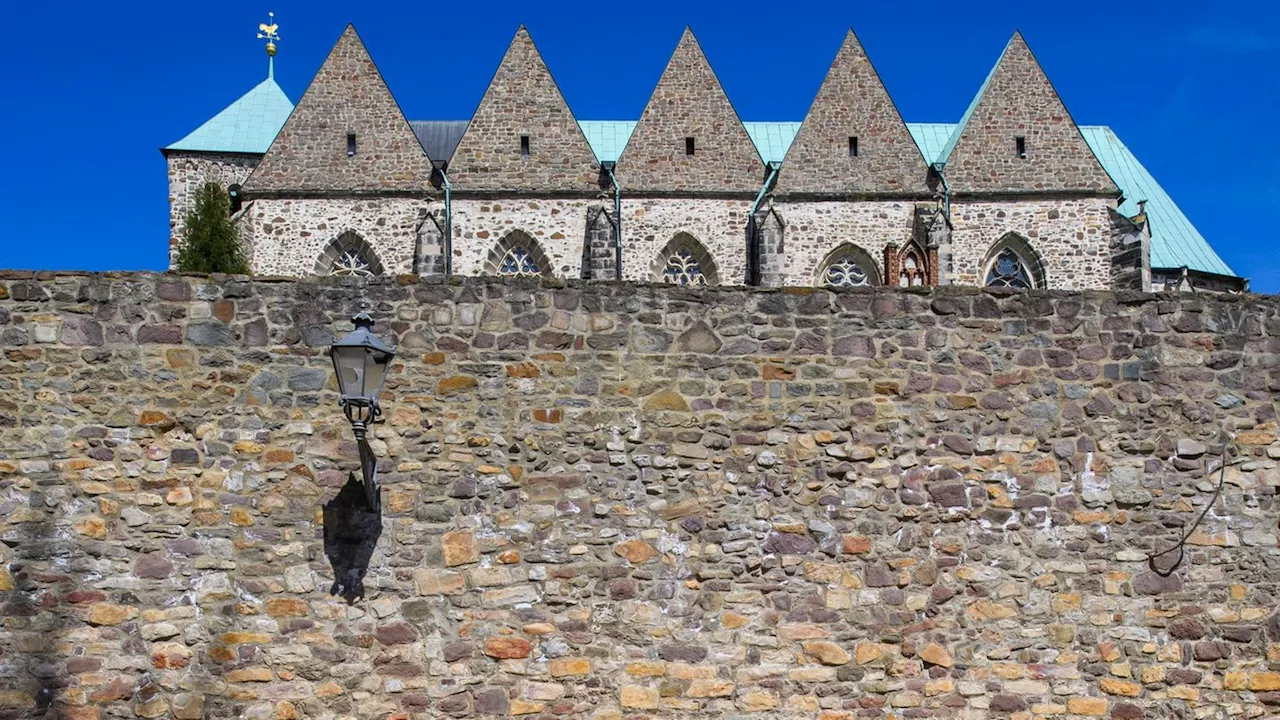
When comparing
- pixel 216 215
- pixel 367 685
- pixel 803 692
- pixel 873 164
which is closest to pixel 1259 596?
pixel 803 692

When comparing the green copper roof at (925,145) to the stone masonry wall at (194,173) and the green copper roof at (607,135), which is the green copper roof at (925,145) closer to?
the green copper roof at (607,135)

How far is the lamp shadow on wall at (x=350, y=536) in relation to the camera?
7.83 meters

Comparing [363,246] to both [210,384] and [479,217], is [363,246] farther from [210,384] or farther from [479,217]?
[210,384]

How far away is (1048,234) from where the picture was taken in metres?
29.6

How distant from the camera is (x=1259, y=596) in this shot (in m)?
8.46

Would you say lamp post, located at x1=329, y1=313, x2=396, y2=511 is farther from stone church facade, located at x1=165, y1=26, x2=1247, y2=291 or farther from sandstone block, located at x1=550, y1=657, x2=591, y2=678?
stone church facade, located at x1=165, y1=26, x2=1247, y2=291

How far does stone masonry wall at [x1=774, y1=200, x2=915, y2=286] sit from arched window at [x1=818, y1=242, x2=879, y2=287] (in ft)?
0.30

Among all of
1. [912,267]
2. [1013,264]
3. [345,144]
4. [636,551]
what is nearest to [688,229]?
[912,267]

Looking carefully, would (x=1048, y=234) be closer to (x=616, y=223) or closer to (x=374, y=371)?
(x=616, y=223)

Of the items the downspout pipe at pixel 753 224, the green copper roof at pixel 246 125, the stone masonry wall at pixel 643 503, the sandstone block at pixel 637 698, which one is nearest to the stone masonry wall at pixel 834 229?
the downspout pipe at pixel 753 224

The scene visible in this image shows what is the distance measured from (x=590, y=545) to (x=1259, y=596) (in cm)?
447

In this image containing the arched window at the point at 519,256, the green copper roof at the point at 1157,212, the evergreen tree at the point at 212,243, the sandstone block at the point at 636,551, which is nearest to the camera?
the sandstone block at the point at 636,551

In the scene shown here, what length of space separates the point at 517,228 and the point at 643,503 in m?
21.6

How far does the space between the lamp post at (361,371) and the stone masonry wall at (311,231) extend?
→ 855 inches
